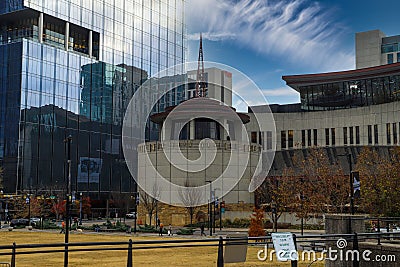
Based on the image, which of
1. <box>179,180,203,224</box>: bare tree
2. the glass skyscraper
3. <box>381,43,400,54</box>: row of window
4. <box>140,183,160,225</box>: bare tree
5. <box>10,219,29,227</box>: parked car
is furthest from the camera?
<box>381,43,400,54</box>: row of window

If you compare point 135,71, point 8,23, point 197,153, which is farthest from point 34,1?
point 197,153

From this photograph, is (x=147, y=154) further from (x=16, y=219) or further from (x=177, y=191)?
(x=16, y=219)

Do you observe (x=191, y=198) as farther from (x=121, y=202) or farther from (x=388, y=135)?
(x=388, y=135)

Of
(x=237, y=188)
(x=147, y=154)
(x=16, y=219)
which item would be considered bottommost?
(x=16, y=219)

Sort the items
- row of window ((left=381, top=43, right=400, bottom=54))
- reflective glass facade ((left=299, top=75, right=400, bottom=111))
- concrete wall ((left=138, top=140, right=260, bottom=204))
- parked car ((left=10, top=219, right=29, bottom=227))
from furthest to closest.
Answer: row of window ((left=381, top=43, right=400, bottom=54)) < reflective glass facade ((left=299, top=75, right=400, bottom=111)) < parked car ((left=10, top=219, right=29, bottom=227)) < concrete wall ((left=138, top=140, right=260, bottom=204))

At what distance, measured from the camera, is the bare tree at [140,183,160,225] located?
80.6 metres

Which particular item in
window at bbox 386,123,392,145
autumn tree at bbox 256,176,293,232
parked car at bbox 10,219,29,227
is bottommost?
parked car at bbox 10,219,29,227

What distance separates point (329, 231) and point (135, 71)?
102 meters

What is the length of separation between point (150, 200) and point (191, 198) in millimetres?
8413

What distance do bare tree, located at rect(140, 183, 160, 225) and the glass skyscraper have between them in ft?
76.9

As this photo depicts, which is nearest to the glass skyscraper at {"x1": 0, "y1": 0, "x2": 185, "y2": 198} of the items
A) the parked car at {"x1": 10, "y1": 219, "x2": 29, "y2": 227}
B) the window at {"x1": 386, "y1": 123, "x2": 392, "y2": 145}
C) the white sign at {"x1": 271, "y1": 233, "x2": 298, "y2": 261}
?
the parked car at {"x1": 10, "y1": 219, "x2": 29, "y2": 227}

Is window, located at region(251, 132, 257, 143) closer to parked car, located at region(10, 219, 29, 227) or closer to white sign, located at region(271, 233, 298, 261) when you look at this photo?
Answer: parked car, located at region(10, 219, 29, 227)

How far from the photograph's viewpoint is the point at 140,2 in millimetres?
120375

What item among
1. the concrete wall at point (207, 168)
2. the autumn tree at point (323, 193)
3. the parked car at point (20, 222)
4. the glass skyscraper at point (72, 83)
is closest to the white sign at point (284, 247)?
the autumn tree at point (323, 193)
